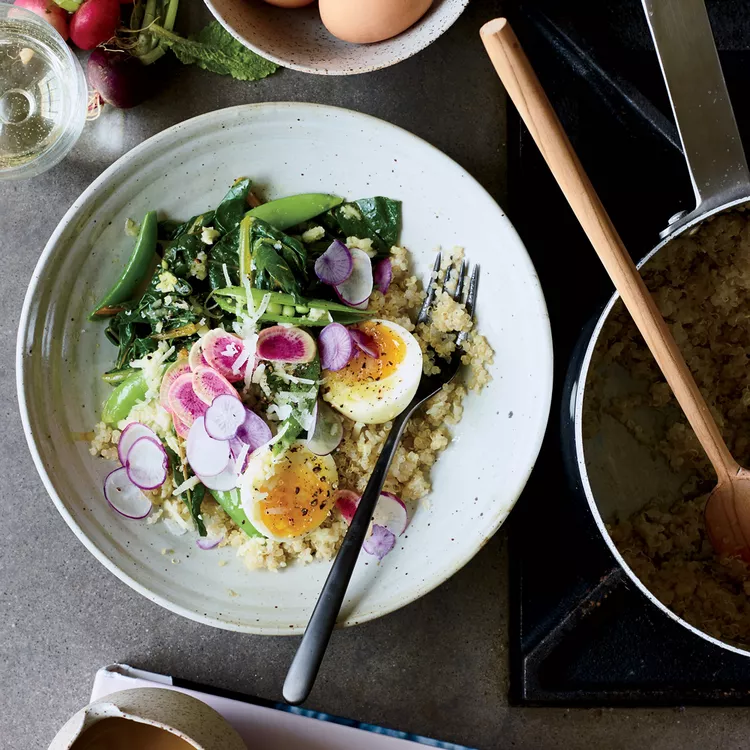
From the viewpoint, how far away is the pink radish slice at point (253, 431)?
1207 mm

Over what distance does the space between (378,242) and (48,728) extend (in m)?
1.07

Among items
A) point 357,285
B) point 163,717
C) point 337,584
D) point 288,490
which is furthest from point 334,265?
point 163,717

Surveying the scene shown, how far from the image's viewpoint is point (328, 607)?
115 cm

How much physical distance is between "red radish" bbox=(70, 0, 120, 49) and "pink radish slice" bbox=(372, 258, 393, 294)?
2.15 feet

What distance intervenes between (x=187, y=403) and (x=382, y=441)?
1.06 ft

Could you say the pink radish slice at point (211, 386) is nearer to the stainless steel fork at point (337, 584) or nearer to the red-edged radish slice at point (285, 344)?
the red-edged radish slice at point (285, 344)

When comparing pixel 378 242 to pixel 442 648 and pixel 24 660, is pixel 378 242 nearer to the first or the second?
pixel 442 648

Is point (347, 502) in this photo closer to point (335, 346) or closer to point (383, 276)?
point (335, 346)

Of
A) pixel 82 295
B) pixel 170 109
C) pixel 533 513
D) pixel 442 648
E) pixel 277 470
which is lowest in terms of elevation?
pixel 442 648

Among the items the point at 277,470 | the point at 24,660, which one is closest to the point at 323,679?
the point at 277,470

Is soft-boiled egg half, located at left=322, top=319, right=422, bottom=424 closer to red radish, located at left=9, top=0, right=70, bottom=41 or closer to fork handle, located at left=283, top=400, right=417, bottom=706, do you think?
fork handle, located at left=283, top=400, right=417, bottom=706

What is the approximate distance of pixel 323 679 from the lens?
4.42 ft

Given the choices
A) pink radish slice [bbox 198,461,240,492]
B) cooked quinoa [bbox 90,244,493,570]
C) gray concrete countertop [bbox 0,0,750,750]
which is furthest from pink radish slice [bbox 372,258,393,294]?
pink radish slice [bbox 198,461,240,492]

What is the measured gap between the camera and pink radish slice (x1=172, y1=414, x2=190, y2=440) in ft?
3.98
